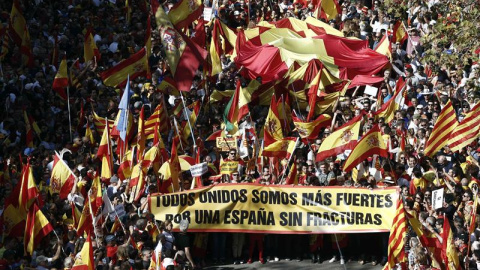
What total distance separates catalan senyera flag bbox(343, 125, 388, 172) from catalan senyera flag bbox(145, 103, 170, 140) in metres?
4.45

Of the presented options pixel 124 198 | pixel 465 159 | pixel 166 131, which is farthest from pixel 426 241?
pixel 166 131

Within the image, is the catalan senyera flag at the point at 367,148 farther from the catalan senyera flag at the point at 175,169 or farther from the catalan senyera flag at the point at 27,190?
the catalan senyera flag at the point at 27,190

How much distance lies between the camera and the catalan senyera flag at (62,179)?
77.6 feet

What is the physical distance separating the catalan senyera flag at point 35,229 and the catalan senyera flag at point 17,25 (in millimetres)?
8980

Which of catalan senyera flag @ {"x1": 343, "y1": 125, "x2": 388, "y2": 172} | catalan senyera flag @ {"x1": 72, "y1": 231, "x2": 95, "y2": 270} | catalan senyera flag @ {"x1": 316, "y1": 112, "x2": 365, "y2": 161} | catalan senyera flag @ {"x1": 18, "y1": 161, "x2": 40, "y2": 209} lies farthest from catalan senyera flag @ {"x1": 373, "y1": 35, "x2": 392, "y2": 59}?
catalan senyera flag @ {"x1": 72, "y1": 231, "x2": 95, "y2": 270}

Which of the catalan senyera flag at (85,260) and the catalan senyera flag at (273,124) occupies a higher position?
the catalan senyera flag at (273,124)

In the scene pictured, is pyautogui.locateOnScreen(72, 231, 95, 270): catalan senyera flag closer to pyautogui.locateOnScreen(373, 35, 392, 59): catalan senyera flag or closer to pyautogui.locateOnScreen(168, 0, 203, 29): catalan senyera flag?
pyautogui.locateOnScreen(168, 0, 203, 29): catalan senyera flag

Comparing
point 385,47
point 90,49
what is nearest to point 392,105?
point 385,47

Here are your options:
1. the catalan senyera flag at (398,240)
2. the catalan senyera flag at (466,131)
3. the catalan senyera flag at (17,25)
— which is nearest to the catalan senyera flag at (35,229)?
the catalan senyera flag at (398,240)

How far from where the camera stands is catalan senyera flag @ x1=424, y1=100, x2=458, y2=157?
23672mm

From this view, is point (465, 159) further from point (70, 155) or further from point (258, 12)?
point (258, 12)

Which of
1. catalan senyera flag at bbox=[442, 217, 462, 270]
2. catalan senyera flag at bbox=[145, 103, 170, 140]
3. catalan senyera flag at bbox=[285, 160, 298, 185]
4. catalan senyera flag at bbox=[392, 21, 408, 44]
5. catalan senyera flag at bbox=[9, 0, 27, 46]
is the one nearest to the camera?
→ catalan senyera flag at bbox=[442, 217, 462, 270]

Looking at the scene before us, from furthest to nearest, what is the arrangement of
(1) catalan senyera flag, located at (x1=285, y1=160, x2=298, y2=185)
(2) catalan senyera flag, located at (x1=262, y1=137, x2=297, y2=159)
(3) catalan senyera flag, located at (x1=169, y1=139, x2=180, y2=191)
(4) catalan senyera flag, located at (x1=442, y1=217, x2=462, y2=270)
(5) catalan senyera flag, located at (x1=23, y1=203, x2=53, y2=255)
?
(2) catalan senyera flag, located at (x1=262, y1=137, x2=297, y2=159) < (1) catalan senyera flag, located at (x1=285, y1=160, x2=298, y2=185) < (3) catalan senyera flag, located at (x1=169, y1=139, x2=180, y2=191) < (5) catalan senyera flag, located at (x1=23, y1=203, x2=53, y2=255) < (4) catalan senyera flag, located at (x1=442, y1=217, x2=462, y2=270)

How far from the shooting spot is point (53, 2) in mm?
34375
